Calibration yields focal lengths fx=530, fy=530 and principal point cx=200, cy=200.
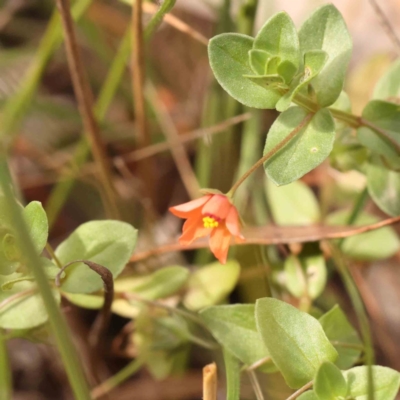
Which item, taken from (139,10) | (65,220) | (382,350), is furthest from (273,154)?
(65,220)

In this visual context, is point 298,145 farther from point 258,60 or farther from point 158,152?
point 158,152

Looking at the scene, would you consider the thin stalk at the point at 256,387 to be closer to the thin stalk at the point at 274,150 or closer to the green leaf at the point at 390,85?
the thin stalk at the point at 274,150

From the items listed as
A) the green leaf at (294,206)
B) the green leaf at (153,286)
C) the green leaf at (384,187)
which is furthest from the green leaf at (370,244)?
the green leaf at (153,286)

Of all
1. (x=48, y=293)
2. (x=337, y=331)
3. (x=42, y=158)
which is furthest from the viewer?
(x=42, y=158)

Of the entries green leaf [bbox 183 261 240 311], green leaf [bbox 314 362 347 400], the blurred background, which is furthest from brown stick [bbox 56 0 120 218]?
green leaf [bbox 314 362 347 400]

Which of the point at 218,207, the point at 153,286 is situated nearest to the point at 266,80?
the point at 218,207

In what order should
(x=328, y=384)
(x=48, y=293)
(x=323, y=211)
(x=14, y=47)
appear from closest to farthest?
(x=48, y=293), (x=328, y=384), (x=323, y=211), (x=14, y=47)

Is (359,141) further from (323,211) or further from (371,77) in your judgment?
(371,77)
